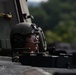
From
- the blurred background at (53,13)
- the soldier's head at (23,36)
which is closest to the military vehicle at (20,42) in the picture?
the soldier's head at (23,36)

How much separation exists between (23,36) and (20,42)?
0.18 m

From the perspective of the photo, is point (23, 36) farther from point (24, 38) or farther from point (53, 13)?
point (53, 13)

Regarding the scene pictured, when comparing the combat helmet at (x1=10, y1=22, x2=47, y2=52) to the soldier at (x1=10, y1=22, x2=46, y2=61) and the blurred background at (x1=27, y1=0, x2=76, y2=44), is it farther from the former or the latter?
the blurred background at (x1=27, y1=0, x2=76, y2=44)

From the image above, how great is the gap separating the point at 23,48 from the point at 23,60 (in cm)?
124

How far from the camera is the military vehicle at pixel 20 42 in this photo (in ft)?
27.1

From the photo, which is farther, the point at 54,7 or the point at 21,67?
the point at 54,7

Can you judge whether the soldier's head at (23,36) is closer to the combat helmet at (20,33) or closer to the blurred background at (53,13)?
the combat helmet at (20,33)

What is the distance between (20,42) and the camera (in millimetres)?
9570

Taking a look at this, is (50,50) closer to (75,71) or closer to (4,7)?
(4,7)

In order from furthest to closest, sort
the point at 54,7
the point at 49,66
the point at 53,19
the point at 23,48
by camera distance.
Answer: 1. the point at 54,7
2. the point at 53,19
3. the point at 23,48
4. the point at 49,66

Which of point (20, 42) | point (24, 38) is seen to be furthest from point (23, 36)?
point (20, 42)

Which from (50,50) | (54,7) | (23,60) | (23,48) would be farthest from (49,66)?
(54,7)

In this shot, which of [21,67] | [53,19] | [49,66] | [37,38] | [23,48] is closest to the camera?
[21,67]

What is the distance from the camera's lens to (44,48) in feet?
35.3
